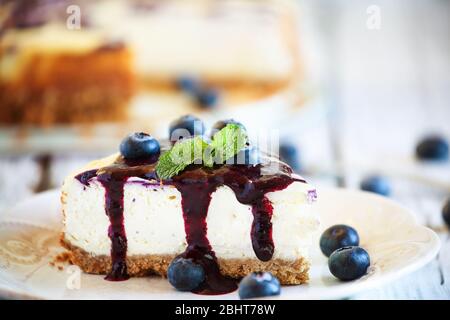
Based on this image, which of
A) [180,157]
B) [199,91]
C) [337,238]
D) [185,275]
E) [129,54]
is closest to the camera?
[185,275]

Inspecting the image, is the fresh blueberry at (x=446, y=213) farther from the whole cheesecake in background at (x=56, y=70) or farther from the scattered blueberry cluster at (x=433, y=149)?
the whole cheesecake in background at (x=56, y=70)

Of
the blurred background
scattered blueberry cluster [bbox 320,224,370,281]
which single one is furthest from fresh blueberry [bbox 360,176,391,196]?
scattered blueberry cluster [bbox 320,224,370,281]

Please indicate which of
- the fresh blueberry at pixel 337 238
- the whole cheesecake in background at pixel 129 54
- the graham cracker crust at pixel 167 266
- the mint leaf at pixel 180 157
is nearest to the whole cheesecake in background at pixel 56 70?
the whole cheesecake in background at pixel 129 54

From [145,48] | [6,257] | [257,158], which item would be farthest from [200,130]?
[145,48]


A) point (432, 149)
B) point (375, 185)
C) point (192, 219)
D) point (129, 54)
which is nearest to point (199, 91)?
point (129, 54)

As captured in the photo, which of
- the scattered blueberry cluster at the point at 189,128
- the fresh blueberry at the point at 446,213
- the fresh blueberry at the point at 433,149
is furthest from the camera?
the fresh blueberry at the point at 433,149

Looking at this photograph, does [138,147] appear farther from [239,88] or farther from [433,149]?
→ [239,88]
